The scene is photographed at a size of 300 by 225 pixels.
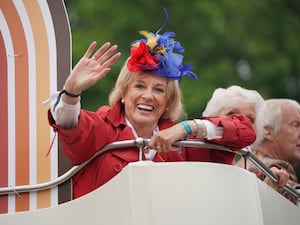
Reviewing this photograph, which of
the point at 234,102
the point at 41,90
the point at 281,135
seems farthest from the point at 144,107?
the point at 281,135

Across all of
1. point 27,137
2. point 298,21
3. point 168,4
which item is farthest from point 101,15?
point 27,137

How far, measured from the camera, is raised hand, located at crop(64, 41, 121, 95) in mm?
8023

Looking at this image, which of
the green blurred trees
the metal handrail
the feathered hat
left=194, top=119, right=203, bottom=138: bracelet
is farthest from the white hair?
the green blurred trees

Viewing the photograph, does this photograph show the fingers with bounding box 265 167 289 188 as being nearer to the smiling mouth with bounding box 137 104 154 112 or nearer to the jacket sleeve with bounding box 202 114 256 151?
the jacket sleeve with bounding box 202 114 256 151

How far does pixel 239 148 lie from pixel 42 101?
1.22 metres

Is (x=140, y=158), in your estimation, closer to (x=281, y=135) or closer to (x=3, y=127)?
(x=3, y=127)

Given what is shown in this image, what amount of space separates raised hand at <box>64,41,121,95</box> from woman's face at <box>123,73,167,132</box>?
0.31 meters

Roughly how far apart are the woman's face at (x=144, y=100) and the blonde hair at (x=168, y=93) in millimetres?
31

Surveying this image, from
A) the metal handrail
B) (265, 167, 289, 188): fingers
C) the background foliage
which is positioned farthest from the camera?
the background foliage

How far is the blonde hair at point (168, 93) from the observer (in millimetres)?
8516

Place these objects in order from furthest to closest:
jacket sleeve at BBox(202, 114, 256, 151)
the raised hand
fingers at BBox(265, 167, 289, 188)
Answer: fingers at BBox(265, 167, 289, 188) < jacket sleeve at BBox(202, 114, 256, 151) < the raised hand

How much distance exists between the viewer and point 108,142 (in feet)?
27.1

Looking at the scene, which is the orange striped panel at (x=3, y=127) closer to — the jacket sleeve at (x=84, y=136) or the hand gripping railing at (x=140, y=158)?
the hand gripping railing at (x=140, y=158)

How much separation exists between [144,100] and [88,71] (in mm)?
469
